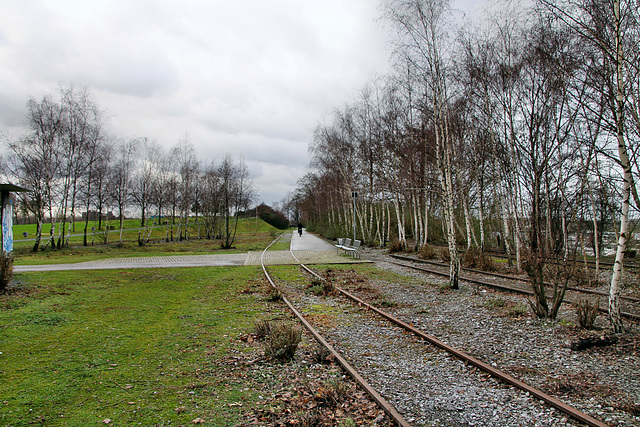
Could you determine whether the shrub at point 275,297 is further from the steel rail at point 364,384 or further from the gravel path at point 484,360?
the steel rail at point 364,384

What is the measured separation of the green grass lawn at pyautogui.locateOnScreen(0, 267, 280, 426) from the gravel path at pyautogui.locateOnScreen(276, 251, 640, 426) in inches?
78.9

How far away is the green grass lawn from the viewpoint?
13.5 feet

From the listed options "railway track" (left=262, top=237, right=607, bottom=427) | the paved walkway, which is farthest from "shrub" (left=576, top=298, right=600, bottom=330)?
the paved walkway

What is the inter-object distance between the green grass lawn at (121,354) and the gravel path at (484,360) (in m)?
2.00

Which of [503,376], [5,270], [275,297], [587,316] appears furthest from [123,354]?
[587,316]

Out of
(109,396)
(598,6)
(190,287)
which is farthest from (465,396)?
(190,287)

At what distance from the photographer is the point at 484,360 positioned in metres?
5.69

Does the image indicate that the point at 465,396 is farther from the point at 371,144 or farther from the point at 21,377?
the point at 371,144

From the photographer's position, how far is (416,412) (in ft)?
13.6

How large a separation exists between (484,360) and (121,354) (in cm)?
584

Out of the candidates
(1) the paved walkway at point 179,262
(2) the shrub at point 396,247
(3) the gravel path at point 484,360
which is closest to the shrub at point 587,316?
(3) the gravel path at point 484,360

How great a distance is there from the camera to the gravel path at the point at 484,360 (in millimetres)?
4113

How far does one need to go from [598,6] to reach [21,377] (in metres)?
12.1

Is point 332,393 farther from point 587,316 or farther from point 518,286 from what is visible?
point 518,286
